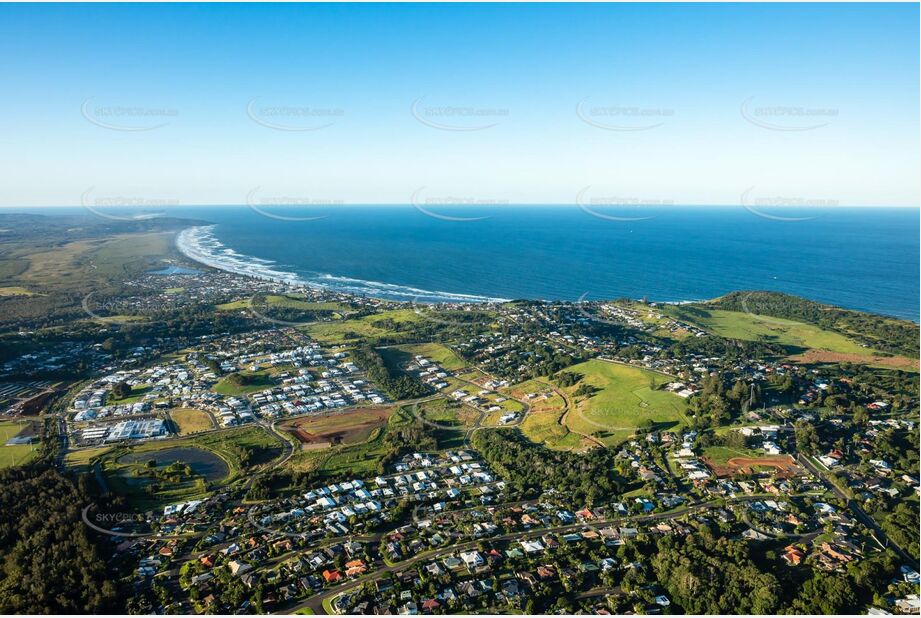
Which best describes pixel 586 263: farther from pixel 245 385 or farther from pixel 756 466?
pixel 756 466

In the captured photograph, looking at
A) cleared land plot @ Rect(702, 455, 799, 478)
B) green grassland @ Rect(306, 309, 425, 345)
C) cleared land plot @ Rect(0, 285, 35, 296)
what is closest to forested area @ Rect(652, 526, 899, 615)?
cleared land plot @ Rect(702, 455, 799, 478)

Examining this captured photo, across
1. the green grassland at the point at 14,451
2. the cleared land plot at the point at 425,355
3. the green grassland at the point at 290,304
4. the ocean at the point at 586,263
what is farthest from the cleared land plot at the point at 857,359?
the green grassland at the point at 14,451

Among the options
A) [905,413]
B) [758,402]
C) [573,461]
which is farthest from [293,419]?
[905,413]

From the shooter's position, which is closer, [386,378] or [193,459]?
[193,459]

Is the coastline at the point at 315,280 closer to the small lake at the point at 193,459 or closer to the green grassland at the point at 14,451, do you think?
the small lake at the point at 193,459

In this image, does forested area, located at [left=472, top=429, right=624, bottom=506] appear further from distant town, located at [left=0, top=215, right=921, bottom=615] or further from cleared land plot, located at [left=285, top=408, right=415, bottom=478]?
cleared land plot, located at [left=285, top=408, right=415, bottom=478]

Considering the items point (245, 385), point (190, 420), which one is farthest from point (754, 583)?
point (245, 385)
